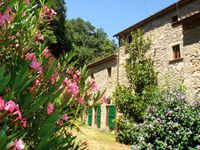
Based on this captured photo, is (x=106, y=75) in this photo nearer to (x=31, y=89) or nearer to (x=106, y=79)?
(x=106, y=79)

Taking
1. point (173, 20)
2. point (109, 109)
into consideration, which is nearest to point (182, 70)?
point (173, 20)

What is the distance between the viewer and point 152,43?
1530cm

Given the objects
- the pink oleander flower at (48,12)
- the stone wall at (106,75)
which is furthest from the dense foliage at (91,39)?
the pink oleander flower at (48,12)

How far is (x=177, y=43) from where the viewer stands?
13383 millimetres

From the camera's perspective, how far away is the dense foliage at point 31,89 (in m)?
1.92

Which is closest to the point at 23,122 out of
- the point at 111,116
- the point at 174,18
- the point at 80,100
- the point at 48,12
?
the point at 80,100

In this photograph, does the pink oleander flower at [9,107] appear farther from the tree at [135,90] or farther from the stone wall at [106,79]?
the stone wall at [106,79]

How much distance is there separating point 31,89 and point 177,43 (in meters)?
11.8

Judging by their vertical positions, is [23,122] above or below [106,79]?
below

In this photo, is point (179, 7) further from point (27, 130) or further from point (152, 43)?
point (27, 130)

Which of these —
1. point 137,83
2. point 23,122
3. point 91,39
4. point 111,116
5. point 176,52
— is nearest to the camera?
point 23,122

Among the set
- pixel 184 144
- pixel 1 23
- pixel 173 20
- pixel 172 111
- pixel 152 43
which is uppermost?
pixel 173 20

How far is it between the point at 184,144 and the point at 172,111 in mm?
1164

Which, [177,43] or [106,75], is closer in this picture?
[177,43]
